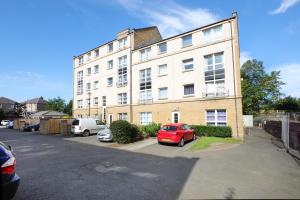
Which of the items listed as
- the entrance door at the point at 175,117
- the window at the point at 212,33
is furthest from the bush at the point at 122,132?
the window at the point at 212,33

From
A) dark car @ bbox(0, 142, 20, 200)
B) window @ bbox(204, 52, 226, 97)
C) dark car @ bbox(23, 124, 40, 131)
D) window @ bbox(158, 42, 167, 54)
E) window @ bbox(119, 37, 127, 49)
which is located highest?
window @ bbox(119, 37, 127, 49)

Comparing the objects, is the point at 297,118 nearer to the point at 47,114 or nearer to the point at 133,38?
the point at 133,38

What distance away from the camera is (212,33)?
21.0 meters

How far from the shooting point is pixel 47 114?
43.8 meters

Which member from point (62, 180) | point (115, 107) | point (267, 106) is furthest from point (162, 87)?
point (267, 106)

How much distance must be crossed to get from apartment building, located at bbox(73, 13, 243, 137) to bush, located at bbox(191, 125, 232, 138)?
106cm

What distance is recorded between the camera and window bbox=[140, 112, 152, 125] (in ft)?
84.6

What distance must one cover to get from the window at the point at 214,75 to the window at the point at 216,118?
1.72 m

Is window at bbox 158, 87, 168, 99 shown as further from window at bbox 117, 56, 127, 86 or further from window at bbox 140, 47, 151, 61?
window at bbox 117, 56, 127, 86

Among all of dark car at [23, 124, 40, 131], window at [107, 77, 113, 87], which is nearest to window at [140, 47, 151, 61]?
window at [107, 77, 113, 87]

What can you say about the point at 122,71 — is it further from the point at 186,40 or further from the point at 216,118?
the point at 216,118

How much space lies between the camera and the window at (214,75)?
2005 cm

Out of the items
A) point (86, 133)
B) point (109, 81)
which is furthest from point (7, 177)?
point (109, 81)

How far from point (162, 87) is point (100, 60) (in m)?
14.2
